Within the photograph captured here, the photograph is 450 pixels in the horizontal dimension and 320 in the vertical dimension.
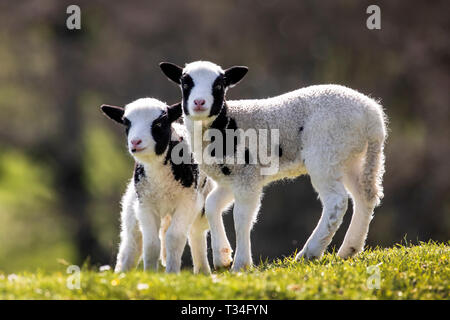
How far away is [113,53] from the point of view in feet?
81.9

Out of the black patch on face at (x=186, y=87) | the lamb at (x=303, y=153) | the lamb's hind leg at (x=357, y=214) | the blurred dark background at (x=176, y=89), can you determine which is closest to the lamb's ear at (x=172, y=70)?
the lamb at (x=303, y=153)

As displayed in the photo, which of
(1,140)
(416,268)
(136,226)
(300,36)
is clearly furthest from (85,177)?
(416,268)

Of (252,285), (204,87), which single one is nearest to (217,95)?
(204,87)

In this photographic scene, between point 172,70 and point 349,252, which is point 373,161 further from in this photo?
point 172,70

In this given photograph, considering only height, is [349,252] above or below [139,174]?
below

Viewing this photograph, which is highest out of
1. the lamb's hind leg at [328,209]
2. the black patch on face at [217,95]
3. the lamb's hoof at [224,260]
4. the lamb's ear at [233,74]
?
the lamb's ear at [233,74]

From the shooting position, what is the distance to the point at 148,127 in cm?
820

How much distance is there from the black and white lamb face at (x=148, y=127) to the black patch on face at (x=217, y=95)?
0.50 metres

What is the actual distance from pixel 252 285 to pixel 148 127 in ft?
8.29

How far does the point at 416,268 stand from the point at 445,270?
0.27 meters

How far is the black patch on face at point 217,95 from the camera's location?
8367mm

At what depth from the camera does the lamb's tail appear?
8.47 m
